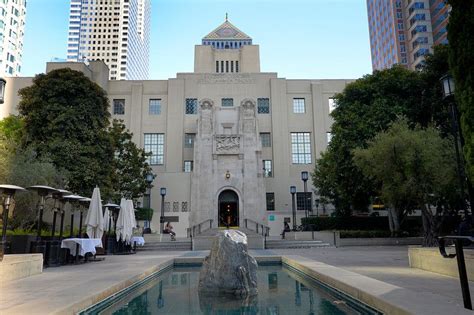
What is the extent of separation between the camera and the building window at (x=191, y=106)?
40.9 metres

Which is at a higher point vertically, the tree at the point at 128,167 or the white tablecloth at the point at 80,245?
the tree at the point at 128,167

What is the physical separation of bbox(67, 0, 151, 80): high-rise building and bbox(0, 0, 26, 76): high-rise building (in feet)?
199

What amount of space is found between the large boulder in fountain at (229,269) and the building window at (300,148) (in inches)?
1266

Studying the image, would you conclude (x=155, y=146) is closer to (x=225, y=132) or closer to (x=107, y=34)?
(x=225, y=132)

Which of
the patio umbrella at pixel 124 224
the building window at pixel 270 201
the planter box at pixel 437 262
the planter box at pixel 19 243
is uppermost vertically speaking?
the building window at pixel 270 201

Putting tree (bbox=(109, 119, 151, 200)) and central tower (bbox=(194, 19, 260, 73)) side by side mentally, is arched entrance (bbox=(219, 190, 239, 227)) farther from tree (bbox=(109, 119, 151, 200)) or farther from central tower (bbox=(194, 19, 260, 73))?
central tower (bbox=(194, 19, 260, 73))

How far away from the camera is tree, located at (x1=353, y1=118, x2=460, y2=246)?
49.8 ft

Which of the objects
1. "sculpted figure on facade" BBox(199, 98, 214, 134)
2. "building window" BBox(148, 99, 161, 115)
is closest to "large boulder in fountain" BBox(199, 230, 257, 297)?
"sculpted figure on facade" BBox(199, 98, 214, 134)

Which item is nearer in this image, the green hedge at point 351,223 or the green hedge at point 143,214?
the green hedge at point 351,223

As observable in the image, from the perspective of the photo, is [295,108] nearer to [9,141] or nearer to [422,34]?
[9,141]

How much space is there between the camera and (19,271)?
896 cm

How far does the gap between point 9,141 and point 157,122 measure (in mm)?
20455

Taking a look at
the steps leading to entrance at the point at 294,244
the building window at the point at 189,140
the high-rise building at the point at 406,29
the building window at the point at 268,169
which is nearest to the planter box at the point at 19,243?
the steps leading to entrance at the point at 294,244

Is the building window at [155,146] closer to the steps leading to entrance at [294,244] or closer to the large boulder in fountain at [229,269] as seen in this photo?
the steps leading to entrance at [294,244]
